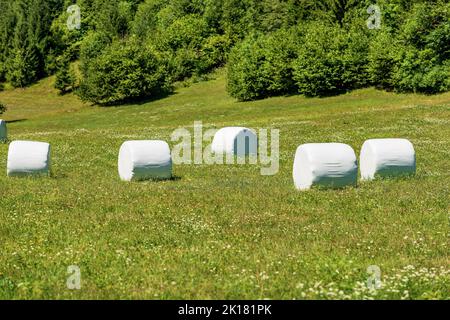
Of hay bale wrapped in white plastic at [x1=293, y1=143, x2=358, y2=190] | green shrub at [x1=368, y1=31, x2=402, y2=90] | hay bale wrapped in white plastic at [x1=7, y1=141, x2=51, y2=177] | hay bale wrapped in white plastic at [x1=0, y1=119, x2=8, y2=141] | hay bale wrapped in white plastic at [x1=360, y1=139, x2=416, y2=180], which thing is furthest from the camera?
green shrub at [x1=368, y1=31, x2=402, y2=90]

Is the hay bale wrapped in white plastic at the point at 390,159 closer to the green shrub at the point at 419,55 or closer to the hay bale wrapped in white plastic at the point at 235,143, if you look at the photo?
the hay bale wrapped in white plastic at the point at 235,143

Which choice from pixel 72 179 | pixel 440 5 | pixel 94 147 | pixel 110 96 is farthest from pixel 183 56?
pixel 72 179

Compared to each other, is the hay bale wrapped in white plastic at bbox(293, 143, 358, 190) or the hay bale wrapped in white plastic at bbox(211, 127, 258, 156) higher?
the hay bale wrapped in white plastic at bbox(293, 143, 358, 190)

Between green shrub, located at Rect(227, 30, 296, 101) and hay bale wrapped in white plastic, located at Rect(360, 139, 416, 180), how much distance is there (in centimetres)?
6304

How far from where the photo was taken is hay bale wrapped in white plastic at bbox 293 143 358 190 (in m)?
18.3

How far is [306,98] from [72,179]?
59.0 metres

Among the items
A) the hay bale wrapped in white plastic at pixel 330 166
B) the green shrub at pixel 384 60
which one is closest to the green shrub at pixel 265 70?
the green shrub at pixel 384 60

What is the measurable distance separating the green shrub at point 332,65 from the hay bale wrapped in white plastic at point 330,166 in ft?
193

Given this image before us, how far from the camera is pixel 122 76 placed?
95562mm

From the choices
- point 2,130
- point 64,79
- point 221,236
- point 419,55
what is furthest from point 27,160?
point 64,79

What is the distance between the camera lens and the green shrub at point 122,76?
9462 cm

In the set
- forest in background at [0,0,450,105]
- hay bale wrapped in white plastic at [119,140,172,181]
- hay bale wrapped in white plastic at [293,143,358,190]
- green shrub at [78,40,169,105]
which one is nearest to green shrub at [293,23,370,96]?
forest in background at [0,0,450,105]

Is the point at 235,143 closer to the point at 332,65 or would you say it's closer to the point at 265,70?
the point at 332,65

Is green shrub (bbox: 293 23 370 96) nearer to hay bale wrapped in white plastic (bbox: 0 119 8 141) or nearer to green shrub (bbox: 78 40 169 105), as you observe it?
green shrub (bbox: 78 40 169 105)
